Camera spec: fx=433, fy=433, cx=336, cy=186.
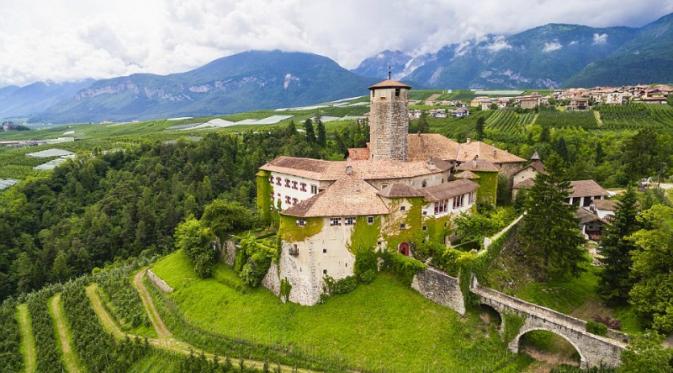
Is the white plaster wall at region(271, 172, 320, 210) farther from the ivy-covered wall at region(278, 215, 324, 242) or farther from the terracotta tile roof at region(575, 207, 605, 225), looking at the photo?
the terracotta tile roof at region(575, 207, 605, 225)

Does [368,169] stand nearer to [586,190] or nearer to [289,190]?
[289,190]

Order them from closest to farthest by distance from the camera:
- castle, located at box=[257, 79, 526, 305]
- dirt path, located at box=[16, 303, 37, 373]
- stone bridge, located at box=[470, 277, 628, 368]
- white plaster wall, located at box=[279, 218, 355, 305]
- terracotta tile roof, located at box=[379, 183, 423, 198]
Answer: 1. stone bridge, located at box=[470, 277, 628, 368]
2. white plaster wall, located at box=[279, 218, 355, 305]
3. castle, located at box=[257, 79, 526, 305]
4. terracotta tile roof, located at box=[379, 183, 423, 198]
5. dirt path, located at box=[16, 303, 37, 373]

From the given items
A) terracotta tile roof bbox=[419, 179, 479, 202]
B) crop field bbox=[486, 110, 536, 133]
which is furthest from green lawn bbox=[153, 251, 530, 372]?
crop field bbox=[486, 110, 536, 133]

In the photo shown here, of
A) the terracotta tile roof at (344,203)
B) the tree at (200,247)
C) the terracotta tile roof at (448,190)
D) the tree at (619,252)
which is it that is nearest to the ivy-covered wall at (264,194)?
the tree at (200,247)

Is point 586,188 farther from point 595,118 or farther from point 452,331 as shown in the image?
point 595,118

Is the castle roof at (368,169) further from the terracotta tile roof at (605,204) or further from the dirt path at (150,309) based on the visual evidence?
the dirt path at (150,309)

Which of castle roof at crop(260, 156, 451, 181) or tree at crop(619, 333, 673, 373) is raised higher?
castle roof at crop(260, 156, 451, 181)

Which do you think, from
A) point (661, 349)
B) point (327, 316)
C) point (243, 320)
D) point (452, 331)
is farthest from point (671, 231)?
point (243, 320)
